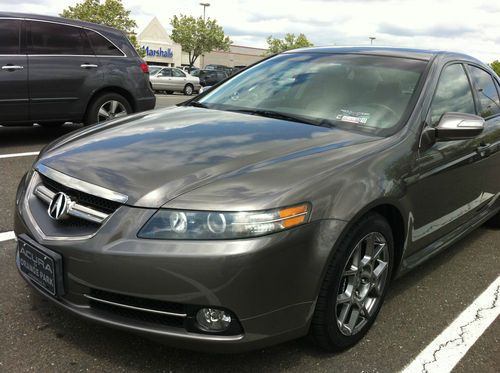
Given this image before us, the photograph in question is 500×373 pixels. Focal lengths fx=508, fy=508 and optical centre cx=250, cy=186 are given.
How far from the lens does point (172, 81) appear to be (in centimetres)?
2622

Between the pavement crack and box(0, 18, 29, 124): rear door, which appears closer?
the pavement crack

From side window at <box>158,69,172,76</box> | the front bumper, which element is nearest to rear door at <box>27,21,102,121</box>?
the front bumper

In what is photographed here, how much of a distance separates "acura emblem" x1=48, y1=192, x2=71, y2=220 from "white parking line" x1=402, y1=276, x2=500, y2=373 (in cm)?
178

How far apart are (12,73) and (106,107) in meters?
1.38

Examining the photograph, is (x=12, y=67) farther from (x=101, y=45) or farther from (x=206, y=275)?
(x=206, y=275)

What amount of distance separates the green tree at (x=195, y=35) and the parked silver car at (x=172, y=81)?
87.5 ft

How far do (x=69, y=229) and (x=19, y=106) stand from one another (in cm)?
507

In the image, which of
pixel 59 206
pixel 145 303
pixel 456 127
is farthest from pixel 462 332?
pixel 59 206

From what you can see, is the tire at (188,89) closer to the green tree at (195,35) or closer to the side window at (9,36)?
the side window at (9,36)

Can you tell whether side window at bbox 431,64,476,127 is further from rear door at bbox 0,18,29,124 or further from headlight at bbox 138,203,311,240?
rear door at bbox 0,18,29,124

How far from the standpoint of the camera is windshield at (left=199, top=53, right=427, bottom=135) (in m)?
3.07

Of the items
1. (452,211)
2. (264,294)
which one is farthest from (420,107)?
(264,294)

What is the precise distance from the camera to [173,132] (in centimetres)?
284

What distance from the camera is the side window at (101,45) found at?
7.34 meters
